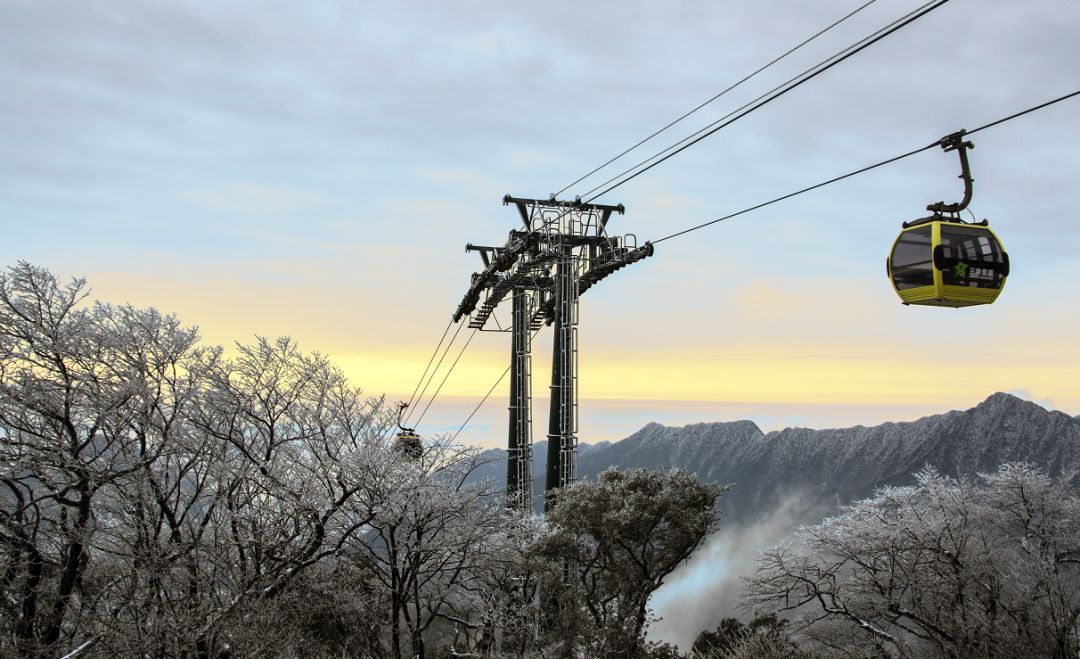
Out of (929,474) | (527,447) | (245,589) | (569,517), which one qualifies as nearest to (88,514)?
(245,589)

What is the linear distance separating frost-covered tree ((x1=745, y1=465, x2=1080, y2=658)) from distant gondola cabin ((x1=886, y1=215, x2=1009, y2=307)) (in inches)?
329

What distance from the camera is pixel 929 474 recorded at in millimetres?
31688

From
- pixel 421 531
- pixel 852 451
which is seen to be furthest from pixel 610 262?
pixel 852 451

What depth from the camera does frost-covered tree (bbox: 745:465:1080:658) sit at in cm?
1834

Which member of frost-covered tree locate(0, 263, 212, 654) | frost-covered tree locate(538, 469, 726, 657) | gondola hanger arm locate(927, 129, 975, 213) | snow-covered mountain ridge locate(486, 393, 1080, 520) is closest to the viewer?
gondola hanger arm locate(927, 129, 975, 213)

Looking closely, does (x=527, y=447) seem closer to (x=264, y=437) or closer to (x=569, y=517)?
(x=569, y=517)

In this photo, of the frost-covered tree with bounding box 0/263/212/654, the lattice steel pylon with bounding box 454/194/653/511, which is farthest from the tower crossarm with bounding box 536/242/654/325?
the frost-covered tree with bounding box 0/263/212/654

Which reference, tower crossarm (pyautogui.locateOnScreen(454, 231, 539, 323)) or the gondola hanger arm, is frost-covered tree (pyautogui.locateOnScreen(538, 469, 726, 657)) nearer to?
tower crossarm (pyautogui.locateOnScreen(454, 231, 539, 323))

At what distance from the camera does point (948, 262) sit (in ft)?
40.5

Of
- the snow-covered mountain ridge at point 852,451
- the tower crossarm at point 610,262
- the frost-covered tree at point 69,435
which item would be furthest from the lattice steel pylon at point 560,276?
the snow-covered mountain ridge at point 852,451

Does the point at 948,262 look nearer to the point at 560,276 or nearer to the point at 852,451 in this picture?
the point at 560,276

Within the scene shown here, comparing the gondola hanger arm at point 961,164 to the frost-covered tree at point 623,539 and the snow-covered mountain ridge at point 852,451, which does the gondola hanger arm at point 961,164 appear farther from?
the snow-covered mountain ridge at point 852,451

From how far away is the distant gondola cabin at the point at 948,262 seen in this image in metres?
12.4

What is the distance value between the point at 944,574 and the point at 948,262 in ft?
44.6
